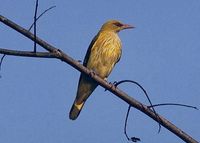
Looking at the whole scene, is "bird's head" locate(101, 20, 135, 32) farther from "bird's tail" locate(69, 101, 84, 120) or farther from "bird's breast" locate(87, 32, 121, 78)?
"bird's tail" locate(69, 101, 84, 120)

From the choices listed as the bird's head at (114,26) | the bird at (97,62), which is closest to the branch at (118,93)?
the bird at (97,62)

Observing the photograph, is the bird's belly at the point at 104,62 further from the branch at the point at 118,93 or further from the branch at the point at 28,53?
the branch at the point at 28,53

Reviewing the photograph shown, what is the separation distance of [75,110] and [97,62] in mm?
814

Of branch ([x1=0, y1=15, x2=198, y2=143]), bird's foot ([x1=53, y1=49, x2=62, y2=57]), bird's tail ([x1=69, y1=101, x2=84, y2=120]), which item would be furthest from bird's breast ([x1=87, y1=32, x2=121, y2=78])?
bird's foot ([x1=53, y1=49, x2=62, y2=57])

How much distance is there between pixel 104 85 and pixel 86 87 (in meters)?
4.11

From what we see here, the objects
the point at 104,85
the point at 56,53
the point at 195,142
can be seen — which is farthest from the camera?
the point at 104,85

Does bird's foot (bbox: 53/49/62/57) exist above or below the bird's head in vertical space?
below

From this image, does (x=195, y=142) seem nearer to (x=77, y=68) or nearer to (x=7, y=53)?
(x=77, y=68)

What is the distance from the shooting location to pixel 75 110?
26.1 feet

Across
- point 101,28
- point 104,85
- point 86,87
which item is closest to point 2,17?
point 104,85

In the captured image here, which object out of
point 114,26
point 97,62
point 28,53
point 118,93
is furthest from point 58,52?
point 114,26

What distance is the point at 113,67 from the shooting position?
812cm

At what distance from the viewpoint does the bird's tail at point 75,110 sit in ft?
25.7

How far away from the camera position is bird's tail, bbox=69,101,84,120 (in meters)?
7.84
